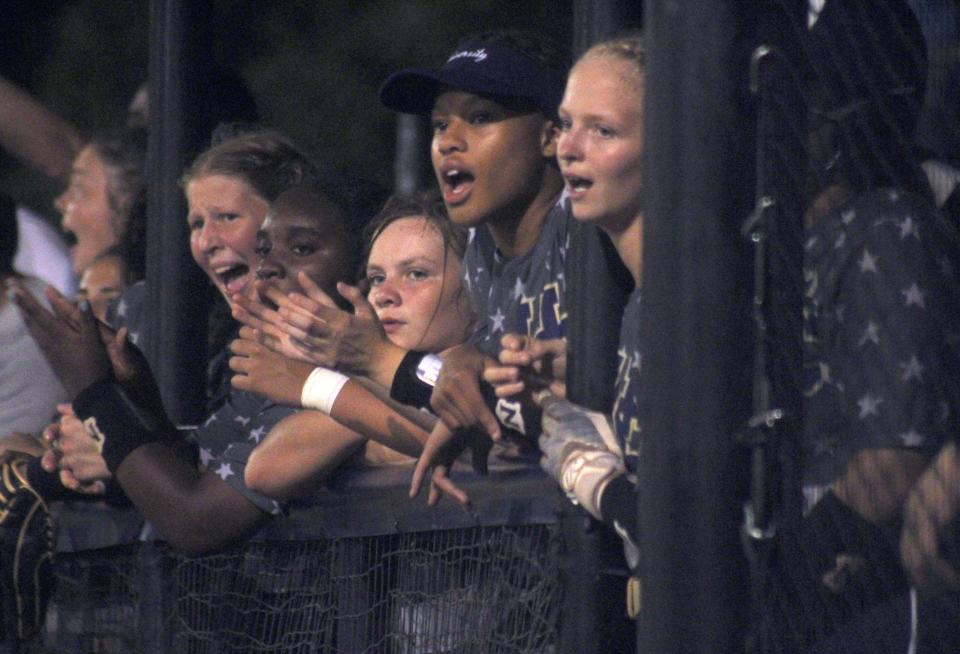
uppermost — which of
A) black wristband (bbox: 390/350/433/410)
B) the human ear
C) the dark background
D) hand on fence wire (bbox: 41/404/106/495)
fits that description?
the dark background

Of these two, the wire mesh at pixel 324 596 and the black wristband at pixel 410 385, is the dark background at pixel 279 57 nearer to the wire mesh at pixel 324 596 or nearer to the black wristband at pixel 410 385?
the wire mesh at pixel 324 596

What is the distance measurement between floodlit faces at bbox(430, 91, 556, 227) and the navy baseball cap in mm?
43

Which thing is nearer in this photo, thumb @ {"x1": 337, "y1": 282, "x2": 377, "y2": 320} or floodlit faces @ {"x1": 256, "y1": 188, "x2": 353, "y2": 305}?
thumb @ {"x1": 337, "y1": 282, "x2": 377, "y2": 320}

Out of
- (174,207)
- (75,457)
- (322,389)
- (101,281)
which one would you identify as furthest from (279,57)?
(322,389)

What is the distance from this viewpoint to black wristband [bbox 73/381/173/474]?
3.56 metres

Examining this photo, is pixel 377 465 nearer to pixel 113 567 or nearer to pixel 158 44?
pixel 113 567

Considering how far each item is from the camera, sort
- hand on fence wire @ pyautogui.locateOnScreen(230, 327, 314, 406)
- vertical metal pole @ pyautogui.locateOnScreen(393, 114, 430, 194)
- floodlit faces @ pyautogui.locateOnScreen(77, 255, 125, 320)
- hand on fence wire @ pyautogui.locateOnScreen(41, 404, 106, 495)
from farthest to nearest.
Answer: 1. vertical metal pole @ pyautogui.locateOnScreen(393, 114, 430, 194)
2. floodlit faces @ pyautogui.locateOnScreen(77, 255, 125, 320)
3. hand on fence wire @ pyautogui.locateOnScreen(41, 404, 106, 495)
4. hand on fence wire @ pyautogui.locateOnScreen(230, 327, 314, 406)

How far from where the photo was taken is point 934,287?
229 cm

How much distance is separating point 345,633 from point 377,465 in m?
0.38

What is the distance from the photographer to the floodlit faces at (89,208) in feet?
18.8

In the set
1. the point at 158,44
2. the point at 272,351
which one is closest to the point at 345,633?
the point at 272,351

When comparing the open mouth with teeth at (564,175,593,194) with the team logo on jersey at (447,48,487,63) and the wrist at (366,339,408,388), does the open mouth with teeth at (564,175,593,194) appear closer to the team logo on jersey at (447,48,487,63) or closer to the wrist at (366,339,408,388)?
the wrist at (366,339,408,388)

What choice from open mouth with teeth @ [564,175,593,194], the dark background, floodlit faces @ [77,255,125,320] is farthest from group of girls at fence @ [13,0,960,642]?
the dark background

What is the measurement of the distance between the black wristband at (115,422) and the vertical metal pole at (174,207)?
0.88 feet
